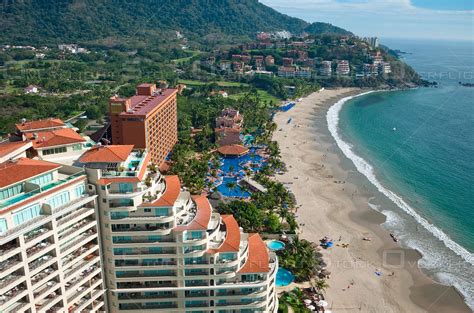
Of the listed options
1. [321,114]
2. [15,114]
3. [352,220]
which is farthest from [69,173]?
[321,114]

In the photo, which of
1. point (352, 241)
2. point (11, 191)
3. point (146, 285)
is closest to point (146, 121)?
point (352, 241)

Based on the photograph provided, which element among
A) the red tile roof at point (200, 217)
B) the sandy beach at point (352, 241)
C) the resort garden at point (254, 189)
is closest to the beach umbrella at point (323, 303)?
the resort garden at point (254, 189)

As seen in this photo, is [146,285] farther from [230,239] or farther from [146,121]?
[146,121]

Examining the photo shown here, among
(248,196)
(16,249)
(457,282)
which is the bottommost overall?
(457,282)

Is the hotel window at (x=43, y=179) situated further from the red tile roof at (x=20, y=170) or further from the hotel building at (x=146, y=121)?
the hotel building at (x=146, y=121)

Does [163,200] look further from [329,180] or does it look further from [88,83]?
[88,83]

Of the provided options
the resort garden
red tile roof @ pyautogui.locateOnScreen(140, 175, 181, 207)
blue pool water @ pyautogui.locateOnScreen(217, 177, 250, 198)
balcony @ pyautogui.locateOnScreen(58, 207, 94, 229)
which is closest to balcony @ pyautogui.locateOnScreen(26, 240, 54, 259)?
balcony @ pyautogui.locateOnScreen(58, 207, 94, 229)
